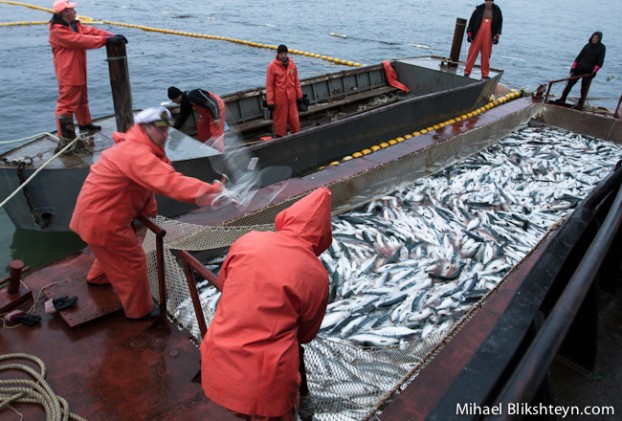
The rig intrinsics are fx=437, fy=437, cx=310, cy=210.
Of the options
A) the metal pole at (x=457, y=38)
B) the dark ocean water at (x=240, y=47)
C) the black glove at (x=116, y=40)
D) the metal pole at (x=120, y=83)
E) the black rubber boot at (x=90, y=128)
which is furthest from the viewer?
the dark ocean water at (x=240, y=47)

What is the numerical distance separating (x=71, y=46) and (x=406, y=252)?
236 inches

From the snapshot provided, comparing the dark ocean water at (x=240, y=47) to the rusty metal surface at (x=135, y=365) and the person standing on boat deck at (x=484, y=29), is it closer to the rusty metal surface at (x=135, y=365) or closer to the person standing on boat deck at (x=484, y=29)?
the rusty metal surface at (x=135, y=365)

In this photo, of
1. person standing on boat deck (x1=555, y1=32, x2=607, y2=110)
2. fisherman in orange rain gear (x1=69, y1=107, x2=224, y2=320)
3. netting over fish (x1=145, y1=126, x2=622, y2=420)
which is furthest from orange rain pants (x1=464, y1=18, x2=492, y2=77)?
fisherman in orange rain gear (x1=69, y1=107, x2=224, y2=320)

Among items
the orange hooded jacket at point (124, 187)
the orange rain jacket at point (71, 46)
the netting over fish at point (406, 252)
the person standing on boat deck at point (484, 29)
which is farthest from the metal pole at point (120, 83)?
the person standing on boat deck at point (484, 29)

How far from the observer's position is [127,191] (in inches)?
137

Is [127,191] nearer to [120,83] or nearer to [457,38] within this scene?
[120,83]

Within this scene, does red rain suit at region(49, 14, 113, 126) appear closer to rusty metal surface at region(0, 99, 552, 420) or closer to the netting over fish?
the netting over fish

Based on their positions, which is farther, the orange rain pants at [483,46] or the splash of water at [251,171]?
the orange rain pants at [483,46]

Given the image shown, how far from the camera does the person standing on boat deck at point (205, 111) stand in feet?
24.5

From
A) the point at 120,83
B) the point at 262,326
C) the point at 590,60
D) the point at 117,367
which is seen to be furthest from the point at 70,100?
the point at 590,60

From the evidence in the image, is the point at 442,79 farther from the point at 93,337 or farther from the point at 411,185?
the point at 93,337

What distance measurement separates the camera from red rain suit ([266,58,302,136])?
9312 millimetres

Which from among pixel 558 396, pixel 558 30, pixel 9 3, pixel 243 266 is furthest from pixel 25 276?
pixel 558 30

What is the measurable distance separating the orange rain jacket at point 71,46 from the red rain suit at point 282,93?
134 inches
